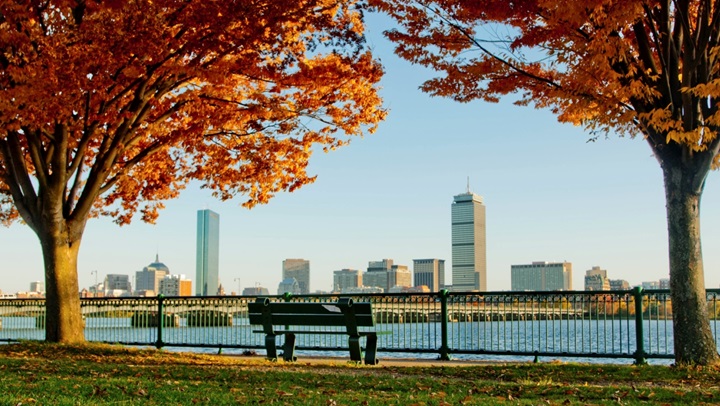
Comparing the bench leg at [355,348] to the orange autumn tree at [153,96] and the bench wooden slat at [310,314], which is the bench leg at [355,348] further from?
the orange autumn tree at [153,96]

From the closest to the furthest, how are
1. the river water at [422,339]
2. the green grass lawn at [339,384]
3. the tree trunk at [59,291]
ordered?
the green grass lawn at [339,384]
the river water at [422,339]
the tree trunk at [59,291]

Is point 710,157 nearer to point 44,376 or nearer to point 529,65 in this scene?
point 529,65

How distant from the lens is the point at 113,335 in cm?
1798

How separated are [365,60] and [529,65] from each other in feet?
12.1

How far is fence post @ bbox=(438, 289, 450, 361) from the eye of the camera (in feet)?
46.1

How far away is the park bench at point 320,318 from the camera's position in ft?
40.0

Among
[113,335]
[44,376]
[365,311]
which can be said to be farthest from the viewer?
[113,335]

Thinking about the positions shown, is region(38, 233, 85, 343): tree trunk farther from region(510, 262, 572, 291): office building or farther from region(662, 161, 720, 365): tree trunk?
region(510, 262, 572, 291): office building

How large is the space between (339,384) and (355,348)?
3440 millimetres

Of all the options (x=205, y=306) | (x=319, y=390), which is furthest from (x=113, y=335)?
(x=319, y=390)

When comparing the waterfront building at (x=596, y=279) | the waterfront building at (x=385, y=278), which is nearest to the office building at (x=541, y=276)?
the waterfront building at (x=596, y=279)

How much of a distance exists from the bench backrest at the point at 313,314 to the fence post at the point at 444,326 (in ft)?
7.76

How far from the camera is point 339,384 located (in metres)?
9.11

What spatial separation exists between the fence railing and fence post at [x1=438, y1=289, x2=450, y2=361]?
0.7 inches
